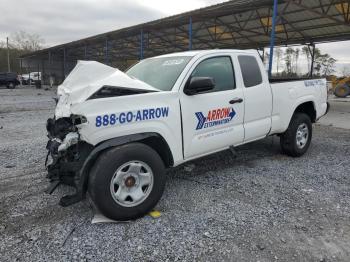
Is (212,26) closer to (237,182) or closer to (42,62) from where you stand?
(237,182)

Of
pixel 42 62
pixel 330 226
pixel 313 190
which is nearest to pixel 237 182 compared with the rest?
pixel 313 190

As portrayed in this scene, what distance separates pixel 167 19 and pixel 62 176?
49.2 ft

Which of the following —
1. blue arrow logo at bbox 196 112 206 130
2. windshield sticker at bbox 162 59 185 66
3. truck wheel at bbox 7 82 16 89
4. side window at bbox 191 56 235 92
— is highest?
truck wheel at bbox 7 82 16 89

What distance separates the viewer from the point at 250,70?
462cm

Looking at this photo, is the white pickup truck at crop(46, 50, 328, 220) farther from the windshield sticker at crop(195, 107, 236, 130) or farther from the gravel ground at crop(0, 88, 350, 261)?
the gravel ground at crop(0, 88, 350, 261)

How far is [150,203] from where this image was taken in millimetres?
3291

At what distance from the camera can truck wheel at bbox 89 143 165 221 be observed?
2949 mm

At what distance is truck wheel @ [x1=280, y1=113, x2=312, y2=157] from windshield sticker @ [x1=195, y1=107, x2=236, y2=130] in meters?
1.72

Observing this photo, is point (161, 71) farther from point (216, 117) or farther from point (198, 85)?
point (216, 117)

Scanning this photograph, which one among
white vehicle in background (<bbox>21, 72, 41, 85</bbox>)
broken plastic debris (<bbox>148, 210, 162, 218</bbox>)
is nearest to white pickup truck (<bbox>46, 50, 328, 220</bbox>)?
broken plastic debris (<bbox>148, 210, 162, 218</bbox>)

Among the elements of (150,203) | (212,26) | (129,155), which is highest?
(212,26)

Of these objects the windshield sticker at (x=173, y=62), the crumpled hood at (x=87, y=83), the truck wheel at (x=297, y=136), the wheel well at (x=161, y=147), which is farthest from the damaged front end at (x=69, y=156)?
the truck wheel at (x=297, y=136)

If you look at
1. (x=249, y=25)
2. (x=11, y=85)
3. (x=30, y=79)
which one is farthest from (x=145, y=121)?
(x=30, y=79)

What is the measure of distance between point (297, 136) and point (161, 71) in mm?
3032
